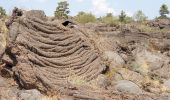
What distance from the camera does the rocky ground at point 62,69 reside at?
12977mm

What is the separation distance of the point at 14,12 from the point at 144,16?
31835 millimetres

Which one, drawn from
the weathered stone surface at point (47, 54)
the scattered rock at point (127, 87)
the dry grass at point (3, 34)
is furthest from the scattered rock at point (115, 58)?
the dry grass at point (3, 34)

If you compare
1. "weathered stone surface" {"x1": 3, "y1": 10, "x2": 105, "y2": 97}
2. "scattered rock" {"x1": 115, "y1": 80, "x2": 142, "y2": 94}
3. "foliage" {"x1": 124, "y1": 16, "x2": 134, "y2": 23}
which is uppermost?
"weathered stone surface" {"x1": 3, "y1": 10, "x2": 105, "y2": 97}

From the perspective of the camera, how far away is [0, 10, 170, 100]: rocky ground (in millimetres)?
12977

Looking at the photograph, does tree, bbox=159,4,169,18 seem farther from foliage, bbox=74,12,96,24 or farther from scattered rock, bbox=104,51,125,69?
scattered rock, bbox=104,51,125,69

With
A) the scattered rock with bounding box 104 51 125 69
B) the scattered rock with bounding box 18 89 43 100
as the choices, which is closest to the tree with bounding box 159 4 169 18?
the scattered rock with bounding box 104 51 125 69

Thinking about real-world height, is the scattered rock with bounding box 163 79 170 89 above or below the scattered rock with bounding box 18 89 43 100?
below

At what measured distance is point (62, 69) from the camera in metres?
14.4

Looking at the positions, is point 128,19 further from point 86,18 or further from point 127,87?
point 127,87

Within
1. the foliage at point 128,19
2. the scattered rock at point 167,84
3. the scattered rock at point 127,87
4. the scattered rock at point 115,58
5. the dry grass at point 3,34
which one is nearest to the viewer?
the scattered rock at point 127,87

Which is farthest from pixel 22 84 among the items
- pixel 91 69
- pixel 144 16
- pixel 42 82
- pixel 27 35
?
pixel 144 16

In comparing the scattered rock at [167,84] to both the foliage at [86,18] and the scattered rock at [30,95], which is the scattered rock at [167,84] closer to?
the scattered rock at [30,95]

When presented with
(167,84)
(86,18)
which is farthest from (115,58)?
(86,18)

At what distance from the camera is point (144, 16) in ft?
151
